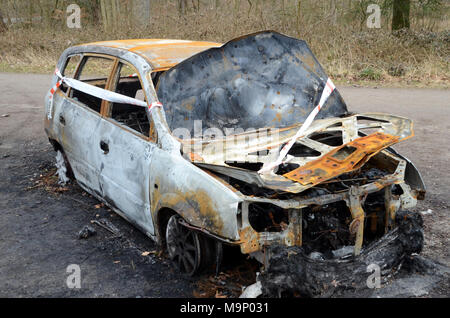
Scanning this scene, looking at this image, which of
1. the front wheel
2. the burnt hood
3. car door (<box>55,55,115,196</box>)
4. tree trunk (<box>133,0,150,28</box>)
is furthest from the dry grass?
the front wheel

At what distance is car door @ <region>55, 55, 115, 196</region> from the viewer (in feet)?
15.2

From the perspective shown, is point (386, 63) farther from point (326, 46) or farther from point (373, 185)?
point (373, 185)

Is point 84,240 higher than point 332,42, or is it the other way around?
point 332,42

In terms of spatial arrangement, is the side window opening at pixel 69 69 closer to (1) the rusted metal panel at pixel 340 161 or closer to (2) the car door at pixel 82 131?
(2) the car door at pixel 82 131

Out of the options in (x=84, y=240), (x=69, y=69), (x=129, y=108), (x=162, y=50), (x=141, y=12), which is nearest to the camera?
(x=84, y=240)

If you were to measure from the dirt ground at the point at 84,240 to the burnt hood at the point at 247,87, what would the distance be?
126 centimetres

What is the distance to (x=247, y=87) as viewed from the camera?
14.3 feet

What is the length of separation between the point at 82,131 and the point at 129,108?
67 cm

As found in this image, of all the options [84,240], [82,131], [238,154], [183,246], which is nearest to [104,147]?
[82,131]

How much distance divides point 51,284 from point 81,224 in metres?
1.17

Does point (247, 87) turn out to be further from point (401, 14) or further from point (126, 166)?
point (401, 14)

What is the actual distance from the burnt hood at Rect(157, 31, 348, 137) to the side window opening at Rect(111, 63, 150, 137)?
74cm

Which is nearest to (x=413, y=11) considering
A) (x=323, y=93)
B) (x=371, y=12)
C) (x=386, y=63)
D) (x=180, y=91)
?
(x=371, y=12)

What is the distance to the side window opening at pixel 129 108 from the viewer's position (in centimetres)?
474
